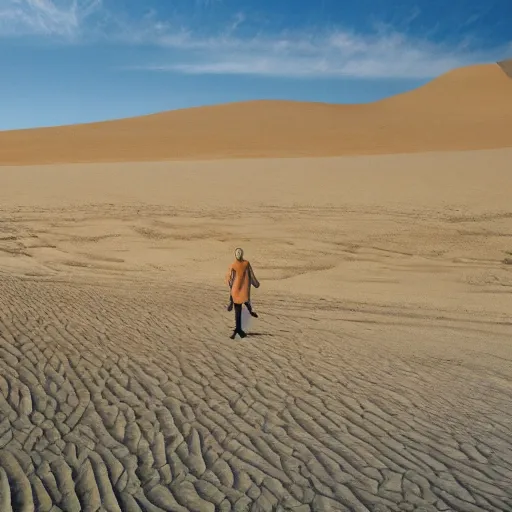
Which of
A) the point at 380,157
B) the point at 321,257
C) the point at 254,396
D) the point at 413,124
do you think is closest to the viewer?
the point at 254,396

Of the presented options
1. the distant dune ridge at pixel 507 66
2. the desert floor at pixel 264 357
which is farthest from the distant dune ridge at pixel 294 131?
the desert floor at pixel 264 357

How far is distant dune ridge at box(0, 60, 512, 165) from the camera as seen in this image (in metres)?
43.5

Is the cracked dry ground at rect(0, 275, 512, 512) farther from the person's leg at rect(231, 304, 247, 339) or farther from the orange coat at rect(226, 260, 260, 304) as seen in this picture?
the orange coat at rect(226, 260, 260, 304)

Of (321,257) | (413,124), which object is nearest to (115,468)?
(321,257)

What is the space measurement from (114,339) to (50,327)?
1.08m

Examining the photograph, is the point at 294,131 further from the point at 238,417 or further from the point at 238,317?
the point at 238,417

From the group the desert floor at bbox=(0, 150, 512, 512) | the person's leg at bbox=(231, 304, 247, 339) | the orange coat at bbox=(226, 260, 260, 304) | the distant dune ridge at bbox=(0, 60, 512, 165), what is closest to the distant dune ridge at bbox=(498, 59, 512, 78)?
the distant dune ridge at bbox=(0, 60, 512, 165)

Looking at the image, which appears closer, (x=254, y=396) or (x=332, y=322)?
(x=254, y=396)

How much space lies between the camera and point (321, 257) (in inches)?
667

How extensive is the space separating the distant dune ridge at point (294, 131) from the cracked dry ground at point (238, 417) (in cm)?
3180

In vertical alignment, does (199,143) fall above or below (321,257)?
above

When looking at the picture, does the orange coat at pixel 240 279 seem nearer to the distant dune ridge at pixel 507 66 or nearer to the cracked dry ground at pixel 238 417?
the cracked dry ground at pixel 238 417

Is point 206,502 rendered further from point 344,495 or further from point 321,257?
point 321,257

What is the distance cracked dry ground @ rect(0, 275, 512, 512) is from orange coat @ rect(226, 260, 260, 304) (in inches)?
28.2
